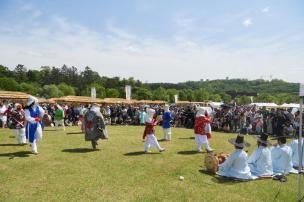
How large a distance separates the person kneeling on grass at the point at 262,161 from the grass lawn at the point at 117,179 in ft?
1.86

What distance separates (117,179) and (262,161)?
436 centimetres

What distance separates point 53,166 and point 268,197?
633cm

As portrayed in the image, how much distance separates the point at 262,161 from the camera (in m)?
10.1

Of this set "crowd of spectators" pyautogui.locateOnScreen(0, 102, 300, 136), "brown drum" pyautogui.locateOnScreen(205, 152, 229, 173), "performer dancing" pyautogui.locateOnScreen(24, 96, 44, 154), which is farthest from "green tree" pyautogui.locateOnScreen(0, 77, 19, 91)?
"brown drum" pyautogui.locateOnScreen(205, 152, 229, 173)

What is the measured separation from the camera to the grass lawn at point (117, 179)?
25.5 ft

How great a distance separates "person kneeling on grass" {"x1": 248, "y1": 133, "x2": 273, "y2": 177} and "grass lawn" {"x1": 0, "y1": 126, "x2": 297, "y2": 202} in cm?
57

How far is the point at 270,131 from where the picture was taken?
2262cm

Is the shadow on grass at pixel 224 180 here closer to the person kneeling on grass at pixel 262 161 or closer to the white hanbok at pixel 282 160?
the person kneeling on grass at pixel 262 161

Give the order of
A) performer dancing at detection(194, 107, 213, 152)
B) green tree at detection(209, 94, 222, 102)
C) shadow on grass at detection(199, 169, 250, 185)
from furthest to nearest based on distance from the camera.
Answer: green tree at detection(209, 94, 222, 102) < performer dancing at detection(194, 107, 213, 152) < shadow on grass at detection(199, 169, 250, 185)

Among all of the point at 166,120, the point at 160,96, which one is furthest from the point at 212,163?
the point at 160,96

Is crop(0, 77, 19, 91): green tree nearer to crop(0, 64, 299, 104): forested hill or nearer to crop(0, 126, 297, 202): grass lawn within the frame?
crop(0, 64, 299, 104): forested hill

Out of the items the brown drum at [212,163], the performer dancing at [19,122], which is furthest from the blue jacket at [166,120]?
the brown drum at [212,163]

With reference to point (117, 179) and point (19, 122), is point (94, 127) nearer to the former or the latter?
point (19, 122)

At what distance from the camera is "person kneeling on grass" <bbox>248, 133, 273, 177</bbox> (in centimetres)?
1005
